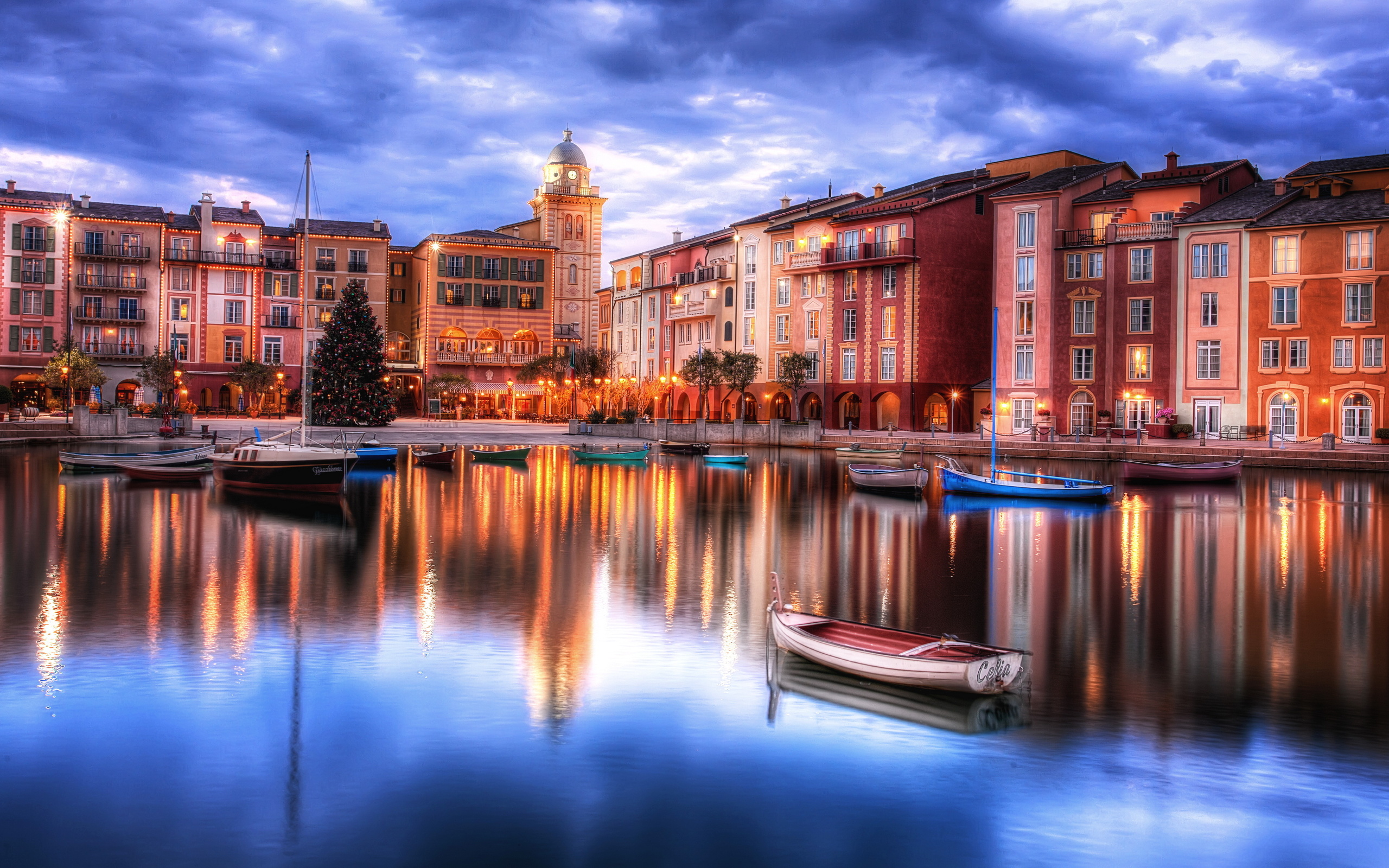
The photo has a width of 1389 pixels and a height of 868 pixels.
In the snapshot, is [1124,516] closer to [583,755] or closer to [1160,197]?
[583,755]

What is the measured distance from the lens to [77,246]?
77062 millimetres

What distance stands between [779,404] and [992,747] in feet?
210

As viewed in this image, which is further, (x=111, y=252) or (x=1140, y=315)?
(x=111, y=252)

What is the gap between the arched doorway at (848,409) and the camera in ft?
231

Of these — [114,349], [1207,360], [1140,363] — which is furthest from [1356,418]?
[114,349]

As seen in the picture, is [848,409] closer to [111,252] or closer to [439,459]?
[439,459]

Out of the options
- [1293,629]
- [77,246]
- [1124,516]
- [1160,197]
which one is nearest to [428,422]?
[77,246]

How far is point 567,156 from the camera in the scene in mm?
96812

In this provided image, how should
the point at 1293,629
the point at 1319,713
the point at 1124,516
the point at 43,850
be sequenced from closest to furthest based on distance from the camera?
the point at 43,850, the point at 1319,713, the point at 1293,629, the point at 1124,516

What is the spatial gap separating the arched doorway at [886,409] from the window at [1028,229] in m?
12.3

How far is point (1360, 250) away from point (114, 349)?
7614 centimetres

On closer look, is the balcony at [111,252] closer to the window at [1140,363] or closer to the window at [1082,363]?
the window at [1082,363]

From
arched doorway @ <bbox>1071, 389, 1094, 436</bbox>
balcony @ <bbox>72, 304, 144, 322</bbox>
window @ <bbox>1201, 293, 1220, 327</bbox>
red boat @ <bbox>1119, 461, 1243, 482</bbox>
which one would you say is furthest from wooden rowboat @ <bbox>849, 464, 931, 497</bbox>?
balcony @ <bbox>72, 304, 144, 322</bbox>

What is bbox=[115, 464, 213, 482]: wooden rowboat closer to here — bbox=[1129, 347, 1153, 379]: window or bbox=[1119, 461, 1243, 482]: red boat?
bbox=[1119, 461, 1243, 482]: red boat
